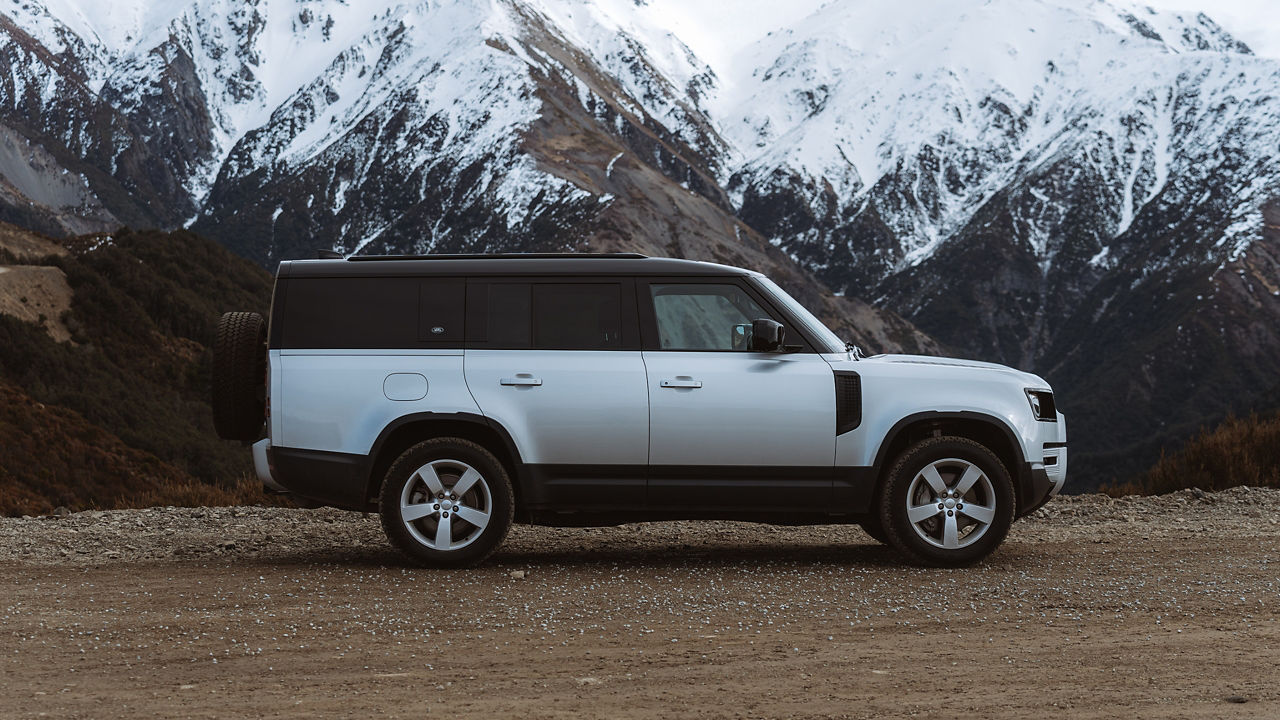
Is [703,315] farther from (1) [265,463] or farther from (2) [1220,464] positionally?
(2) [1220,464]

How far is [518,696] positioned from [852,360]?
12.5ft

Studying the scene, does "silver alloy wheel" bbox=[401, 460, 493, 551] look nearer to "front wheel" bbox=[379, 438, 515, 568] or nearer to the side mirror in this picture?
"front wheel" bbox=[379, 438, 515, 568]

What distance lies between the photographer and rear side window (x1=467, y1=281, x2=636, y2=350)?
27.1 feet

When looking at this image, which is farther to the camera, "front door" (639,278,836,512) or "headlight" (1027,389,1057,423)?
"headlight" (1027,389,1057,423)

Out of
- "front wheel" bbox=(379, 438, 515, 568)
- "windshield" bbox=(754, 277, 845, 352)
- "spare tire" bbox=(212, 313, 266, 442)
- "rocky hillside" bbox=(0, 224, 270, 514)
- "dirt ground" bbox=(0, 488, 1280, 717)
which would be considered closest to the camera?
"dirt ground" bbox=(0, 488, 1280, 717)

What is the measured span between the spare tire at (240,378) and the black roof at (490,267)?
0.49 meters

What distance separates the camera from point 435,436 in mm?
8367

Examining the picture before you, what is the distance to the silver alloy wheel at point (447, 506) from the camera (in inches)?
321

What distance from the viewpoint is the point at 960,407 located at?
829cm

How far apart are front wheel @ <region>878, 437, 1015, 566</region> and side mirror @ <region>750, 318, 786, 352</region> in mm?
1065

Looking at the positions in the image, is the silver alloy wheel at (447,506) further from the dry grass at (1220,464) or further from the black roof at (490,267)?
the dry grass at (1220,464)

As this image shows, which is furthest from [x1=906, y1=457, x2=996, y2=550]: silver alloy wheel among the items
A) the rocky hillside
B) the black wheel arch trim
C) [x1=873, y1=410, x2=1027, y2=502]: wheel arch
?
the rocky hillside

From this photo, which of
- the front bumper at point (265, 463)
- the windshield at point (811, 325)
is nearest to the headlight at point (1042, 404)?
the windshield at point (811, 325)

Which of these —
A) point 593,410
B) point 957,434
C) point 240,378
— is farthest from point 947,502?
point 240,378
